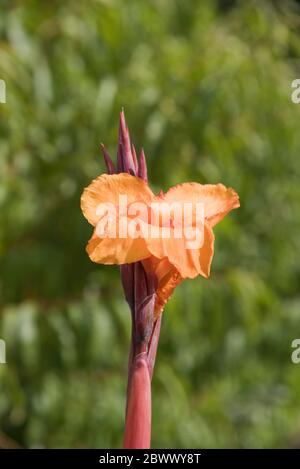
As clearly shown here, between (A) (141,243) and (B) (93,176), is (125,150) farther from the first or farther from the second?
(B) (93,176)

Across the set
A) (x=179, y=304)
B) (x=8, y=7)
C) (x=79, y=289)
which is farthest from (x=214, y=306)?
(x=8, y=7)

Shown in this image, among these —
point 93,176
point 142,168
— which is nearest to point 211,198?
point 142,168

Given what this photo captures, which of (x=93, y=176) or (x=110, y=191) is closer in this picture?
(x=110, y=191)

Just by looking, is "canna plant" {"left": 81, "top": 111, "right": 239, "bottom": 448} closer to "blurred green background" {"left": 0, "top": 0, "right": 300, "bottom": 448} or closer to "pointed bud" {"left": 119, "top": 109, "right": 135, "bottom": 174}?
"pointed bud" {"left": 119, "top": 109, "right": 135, "bottom": 174}

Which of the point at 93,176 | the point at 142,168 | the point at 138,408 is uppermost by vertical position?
the point at 93,176

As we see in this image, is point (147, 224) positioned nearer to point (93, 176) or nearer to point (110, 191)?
point (110, 191)

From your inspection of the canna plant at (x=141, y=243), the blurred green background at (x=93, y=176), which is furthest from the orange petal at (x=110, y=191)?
the blurred green background at (x=93, y=176)

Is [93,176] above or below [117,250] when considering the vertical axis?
above
